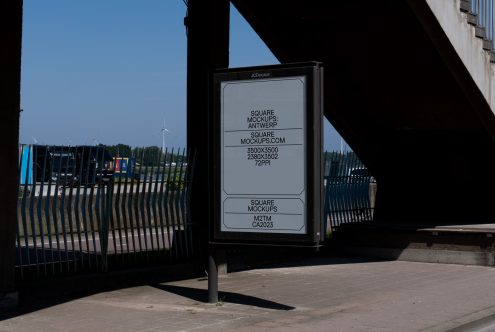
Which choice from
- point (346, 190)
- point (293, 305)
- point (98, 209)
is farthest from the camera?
point (346, 190)

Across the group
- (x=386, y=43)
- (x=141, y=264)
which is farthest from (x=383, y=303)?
(x=386, y=43)

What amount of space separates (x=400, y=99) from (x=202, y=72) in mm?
4576

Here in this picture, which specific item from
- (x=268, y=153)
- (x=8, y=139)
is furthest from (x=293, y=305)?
(x=8, y=139)

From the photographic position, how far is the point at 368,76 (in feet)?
53.2

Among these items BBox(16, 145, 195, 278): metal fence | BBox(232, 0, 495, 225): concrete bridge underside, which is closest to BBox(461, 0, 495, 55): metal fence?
BBox(232, 0, 495, 225): concrete bridge underside

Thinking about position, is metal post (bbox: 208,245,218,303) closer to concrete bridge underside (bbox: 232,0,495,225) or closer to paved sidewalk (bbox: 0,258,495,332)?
paved sidewalk (bbox: 0,258,495,332)

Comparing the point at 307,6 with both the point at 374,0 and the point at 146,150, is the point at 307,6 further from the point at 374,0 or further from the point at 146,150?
the point at 146,150

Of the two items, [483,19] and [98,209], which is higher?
[483,19]

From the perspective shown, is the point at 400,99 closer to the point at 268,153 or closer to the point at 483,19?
the point at 483,19

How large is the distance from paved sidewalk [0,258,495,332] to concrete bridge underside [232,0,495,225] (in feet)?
11.0

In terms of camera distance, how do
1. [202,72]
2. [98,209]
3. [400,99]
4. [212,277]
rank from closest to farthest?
1. [212,277]
2. [98,209]
3. [202,72]
4. [400,99]

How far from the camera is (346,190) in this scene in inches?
717

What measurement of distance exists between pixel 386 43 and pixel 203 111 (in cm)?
367

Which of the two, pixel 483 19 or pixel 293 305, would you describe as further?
pixel 483 19
